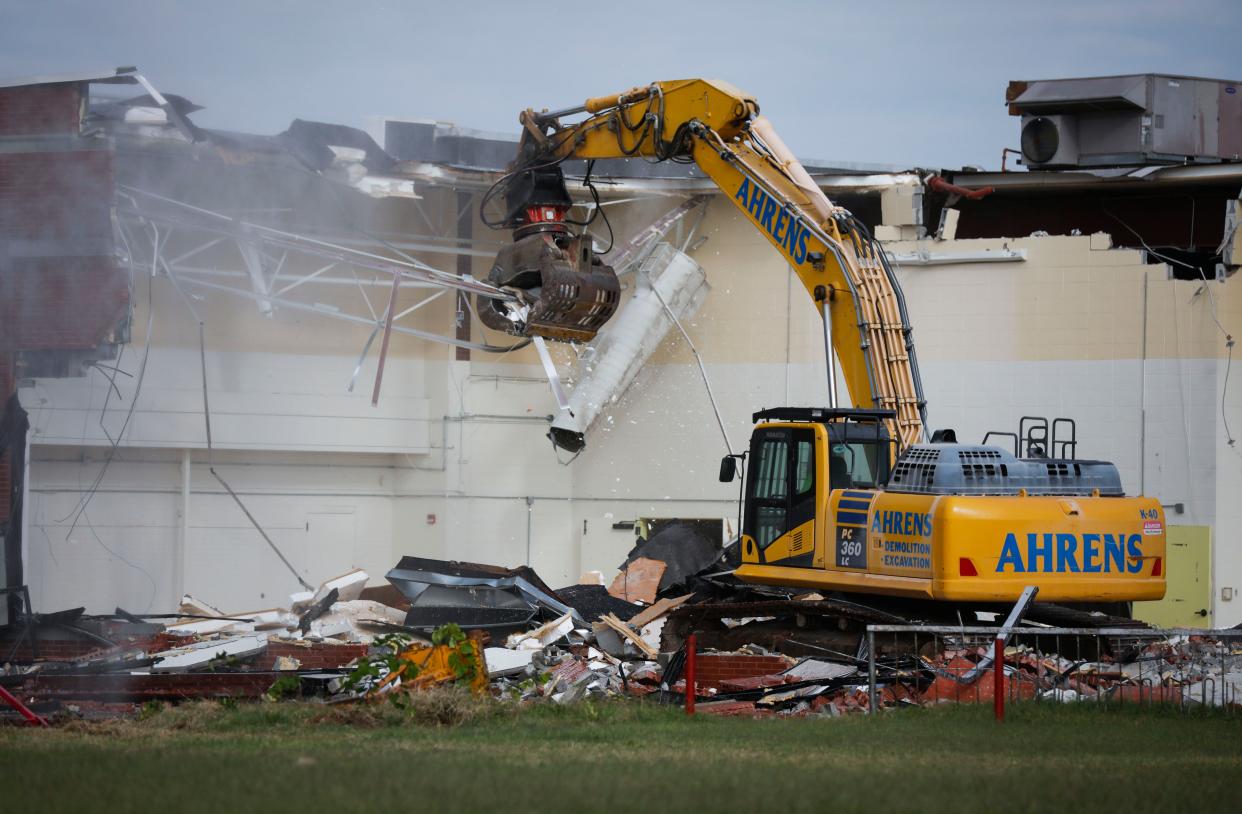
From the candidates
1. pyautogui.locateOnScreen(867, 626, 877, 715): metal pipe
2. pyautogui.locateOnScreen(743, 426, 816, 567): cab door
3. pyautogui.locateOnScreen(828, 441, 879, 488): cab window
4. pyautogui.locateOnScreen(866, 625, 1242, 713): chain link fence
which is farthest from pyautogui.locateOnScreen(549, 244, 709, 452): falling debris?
pyautogui.locateOnScreen(867, 626, 877, 715): metal pipe

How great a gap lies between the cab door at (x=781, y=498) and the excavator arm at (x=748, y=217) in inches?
29.1

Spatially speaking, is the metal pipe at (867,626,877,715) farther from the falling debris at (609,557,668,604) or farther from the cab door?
the falling debris at (609,557,668,604)

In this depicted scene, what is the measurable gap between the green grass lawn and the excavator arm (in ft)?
14.6

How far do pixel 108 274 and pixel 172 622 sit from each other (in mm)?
5278

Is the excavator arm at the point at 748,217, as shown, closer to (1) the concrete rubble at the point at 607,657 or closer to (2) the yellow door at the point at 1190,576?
(1) the concrete rubble at the point at 607,657

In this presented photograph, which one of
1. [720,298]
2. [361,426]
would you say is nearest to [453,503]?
[361,426]

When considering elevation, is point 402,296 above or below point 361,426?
above

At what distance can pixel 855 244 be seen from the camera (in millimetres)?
16266

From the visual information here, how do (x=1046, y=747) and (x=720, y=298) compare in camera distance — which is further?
(x=720, y=298)

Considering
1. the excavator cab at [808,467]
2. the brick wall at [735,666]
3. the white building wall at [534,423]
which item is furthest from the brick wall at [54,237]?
the brick wall at [735,666]

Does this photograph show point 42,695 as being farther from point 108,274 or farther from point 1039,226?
point 1039,226

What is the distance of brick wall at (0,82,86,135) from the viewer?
54.3 feet

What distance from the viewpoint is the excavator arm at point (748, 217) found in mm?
15938

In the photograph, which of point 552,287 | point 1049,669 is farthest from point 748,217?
point 1049,669
